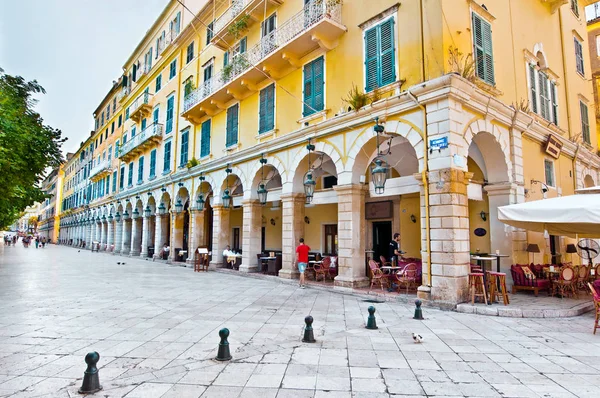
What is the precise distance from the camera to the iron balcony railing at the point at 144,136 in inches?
966

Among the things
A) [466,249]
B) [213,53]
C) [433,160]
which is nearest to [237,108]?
[213,53]

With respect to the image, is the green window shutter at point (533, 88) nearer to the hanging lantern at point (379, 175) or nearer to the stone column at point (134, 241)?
the hanging lantern at point (379, 175)

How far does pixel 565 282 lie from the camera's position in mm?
9211

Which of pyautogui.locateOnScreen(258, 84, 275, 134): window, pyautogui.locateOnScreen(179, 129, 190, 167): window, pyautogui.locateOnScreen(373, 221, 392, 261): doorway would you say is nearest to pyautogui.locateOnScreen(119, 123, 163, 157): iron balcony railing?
pyautogui.locateOnScreen(179, 129, 190, 167): window

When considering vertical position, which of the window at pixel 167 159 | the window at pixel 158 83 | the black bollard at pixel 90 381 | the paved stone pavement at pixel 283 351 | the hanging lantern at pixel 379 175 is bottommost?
the paved stone pavement at pixel 283 351

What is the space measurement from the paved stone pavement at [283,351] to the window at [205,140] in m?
11.2

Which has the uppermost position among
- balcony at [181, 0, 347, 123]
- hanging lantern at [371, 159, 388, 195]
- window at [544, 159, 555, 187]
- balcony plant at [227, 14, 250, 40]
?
balcony plant at [227, 14, 250, 40]

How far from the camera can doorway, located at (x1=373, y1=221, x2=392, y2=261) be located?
14.2 meters

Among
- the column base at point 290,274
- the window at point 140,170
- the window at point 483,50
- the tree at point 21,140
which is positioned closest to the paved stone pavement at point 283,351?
the column base at point 290,274

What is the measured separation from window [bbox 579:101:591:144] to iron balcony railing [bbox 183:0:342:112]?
12282 mm

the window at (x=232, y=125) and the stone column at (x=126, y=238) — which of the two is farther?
the stone column at (x=126, y=238)

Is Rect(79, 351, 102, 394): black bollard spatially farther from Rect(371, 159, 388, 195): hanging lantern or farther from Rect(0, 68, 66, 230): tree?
Rect(0, 68, 66, 230): tree

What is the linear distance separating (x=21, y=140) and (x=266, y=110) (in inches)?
335

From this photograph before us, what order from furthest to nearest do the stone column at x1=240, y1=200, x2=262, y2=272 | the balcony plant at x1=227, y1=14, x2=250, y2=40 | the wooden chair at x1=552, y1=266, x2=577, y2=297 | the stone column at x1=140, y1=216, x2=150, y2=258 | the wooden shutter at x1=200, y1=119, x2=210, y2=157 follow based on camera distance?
the stone column at x1=140, y1=216, x2=150, y2=258 < the wooden shutter at x1=200, y1=119, x2=210, y2=157 < the balcony plant at x1=227, y1=14, x2=250, y2=40 < the stone column at x1=240, y1=200, x2=262, y2=272 < the wooden chair at x1=552, y1=266, x2=577, y2=297
